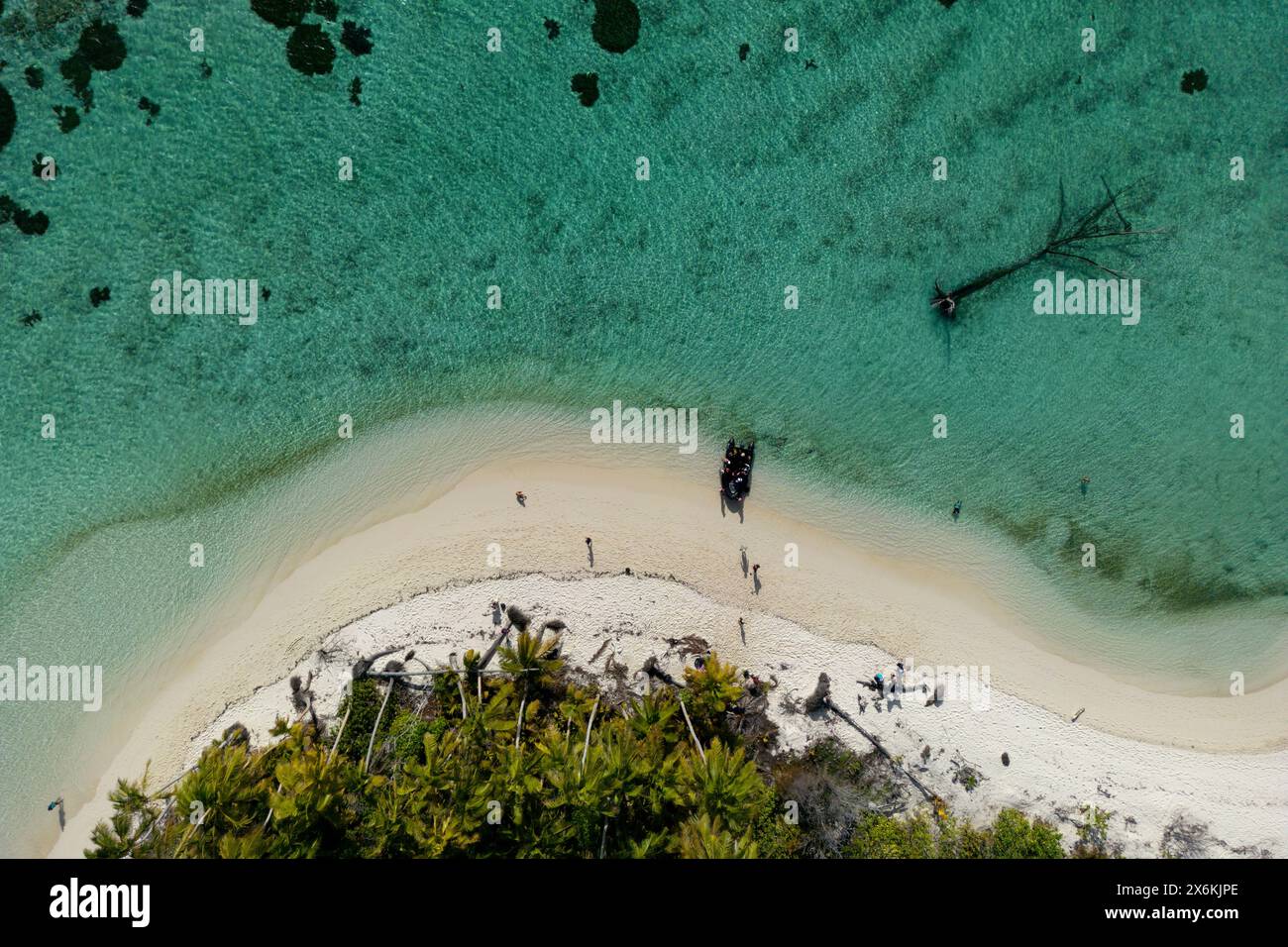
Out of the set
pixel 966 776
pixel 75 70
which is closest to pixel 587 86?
pixel 75 70

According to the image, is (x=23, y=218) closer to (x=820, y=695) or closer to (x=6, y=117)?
(x=6, y=117)

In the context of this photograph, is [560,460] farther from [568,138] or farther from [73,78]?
[73,78]

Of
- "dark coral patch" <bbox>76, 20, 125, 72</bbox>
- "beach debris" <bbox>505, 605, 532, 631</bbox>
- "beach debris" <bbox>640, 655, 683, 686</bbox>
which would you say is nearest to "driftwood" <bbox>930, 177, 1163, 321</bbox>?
"beach debris" <bbox>640, 655, 683, 686</bbox>

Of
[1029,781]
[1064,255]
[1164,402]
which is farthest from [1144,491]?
[1029,781]

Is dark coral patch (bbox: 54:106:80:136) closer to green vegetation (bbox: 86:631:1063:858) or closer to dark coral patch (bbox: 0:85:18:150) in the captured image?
dark coral patch (bbox: 0:85:18:150)

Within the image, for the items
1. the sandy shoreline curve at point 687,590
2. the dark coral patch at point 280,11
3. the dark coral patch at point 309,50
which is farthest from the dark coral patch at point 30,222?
the sandy shoreline curve at point 687,590

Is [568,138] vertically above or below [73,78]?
below
